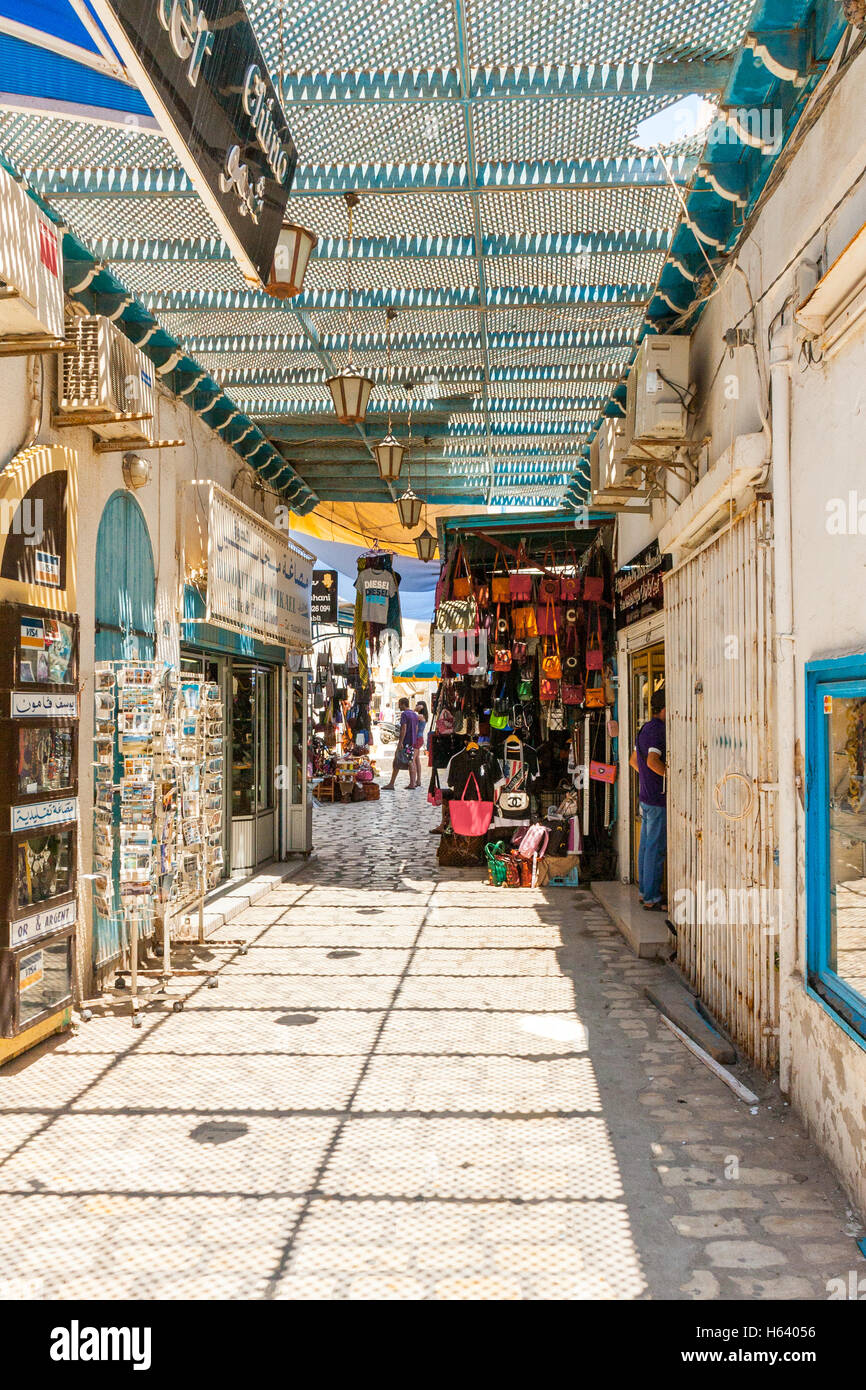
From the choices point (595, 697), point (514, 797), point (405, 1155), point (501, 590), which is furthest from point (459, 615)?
point (405, 1155)

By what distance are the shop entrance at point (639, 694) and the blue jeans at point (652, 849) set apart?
1169 mm

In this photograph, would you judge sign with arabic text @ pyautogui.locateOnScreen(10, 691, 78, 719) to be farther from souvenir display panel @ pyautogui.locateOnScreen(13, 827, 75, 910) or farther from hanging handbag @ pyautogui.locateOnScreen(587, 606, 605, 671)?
hanging handbag @ pyautogui.locateOnScreen(587, 606, 605, 671)

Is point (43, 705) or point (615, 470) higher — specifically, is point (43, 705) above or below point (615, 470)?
below

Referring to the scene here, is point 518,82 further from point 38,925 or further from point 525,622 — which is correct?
point 525,622

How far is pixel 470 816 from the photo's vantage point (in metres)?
11.4

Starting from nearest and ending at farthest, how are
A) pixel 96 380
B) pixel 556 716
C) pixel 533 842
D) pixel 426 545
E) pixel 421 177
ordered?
pixel 96 380 → pixel 421 177 → pixel 533 842 → pixel 556 716 → pixel 426 545

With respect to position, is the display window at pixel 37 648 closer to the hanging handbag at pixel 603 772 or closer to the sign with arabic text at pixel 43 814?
the sign with arabic text at pixel 43 814

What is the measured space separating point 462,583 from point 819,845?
7.90 m

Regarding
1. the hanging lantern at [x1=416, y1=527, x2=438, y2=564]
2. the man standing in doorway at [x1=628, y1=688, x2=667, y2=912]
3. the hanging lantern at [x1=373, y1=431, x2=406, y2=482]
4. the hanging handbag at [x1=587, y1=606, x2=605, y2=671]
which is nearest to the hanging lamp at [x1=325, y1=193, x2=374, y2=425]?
the hanging lantern at [x1=373, y1=431, x2=406, y2=482]

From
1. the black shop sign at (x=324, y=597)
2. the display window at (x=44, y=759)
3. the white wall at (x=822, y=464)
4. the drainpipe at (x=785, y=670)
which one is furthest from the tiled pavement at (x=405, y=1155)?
the black shop sign at (x=324, y=597)

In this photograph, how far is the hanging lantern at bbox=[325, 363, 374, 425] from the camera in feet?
26.3

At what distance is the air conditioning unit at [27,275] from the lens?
4.20 metres

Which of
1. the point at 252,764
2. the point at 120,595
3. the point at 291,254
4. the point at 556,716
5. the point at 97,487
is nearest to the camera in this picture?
the point at 291,254

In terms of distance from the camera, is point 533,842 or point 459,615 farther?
point 459,615
